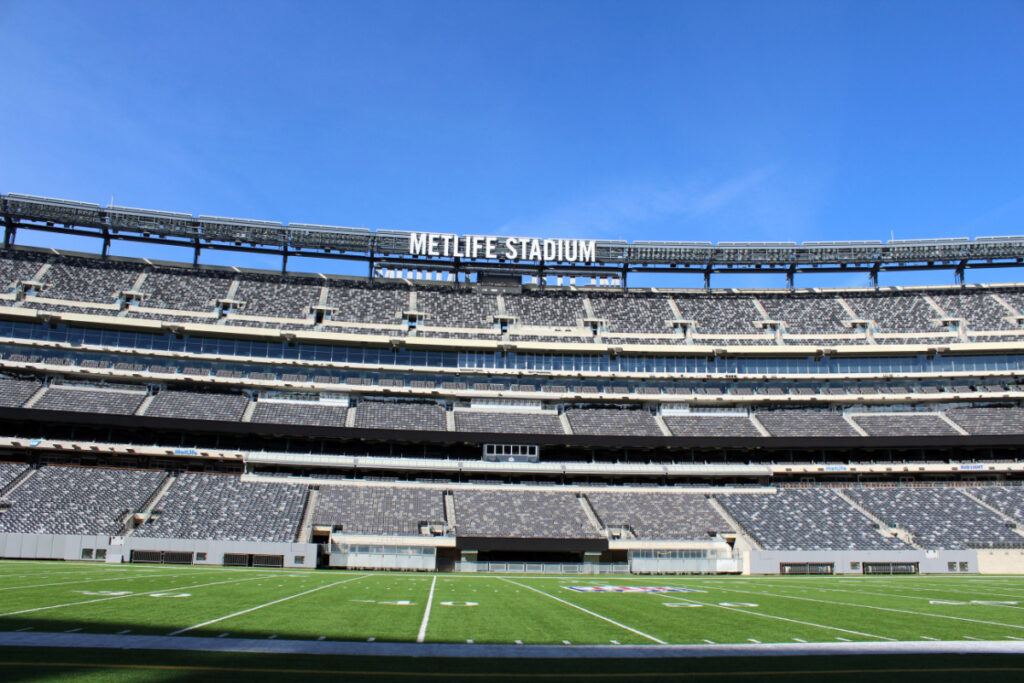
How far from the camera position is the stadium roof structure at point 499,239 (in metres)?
64.8

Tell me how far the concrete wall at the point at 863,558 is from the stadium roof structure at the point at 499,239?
109 ft

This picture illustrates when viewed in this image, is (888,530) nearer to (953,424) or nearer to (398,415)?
(953,424)

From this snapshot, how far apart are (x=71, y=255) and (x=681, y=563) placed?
6064 cm

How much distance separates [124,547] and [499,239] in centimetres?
4223

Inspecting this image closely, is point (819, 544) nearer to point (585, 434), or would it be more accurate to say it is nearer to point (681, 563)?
point (681, 563)

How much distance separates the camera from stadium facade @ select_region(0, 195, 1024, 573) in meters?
47.0

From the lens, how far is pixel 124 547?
4200cm

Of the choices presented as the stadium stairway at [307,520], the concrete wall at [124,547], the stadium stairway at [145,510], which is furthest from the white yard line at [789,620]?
the stadium stairway at [145,510]

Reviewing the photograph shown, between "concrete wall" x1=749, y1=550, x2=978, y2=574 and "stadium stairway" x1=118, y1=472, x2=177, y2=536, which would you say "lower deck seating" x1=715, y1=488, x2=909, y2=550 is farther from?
"stadium stairway" x1=118, y1=472, x2=177, y2=536

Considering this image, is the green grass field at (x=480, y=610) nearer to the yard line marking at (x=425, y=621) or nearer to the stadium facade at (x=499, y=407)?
the yard line marking at (x=425, y=621)

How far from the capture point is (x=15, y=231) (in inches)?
2579

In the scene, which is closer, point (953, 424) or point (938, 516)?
point (938, 516)

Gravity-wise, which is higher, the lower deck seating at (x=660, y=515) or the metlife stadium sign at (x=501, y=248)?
the metlife stadium sign at (x=501, y=248)

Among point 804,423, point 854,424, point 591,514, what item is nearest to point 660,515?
point 591,514
